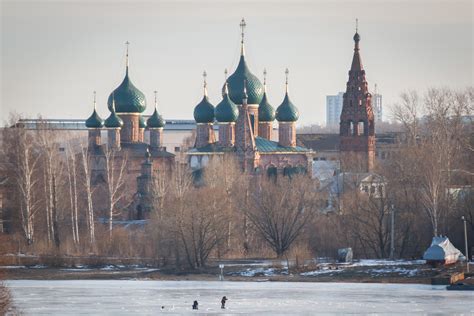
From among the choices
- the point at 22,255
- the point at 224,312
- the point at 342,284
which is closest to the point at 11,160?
the point at 22,255

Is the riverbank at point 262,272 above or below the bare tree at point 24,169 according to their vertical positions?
below

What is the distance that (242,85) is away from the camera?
82875 millimetres

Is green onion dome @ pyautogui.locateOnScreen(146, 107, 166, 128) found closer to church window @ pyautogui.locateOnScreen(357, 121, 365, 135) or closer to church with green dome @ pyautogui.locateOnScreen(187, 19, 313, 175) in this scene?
church with green dome @ pyautogui.locateOnScreen(187, 19, 313, 175)

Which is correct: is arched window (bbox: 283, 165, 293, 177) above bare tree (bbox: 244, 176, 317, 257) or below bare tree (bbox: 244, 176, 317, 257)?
above

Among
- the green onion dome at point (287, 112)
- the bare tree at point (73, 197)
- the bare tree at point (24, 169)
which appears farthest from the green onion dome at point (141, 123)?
the bare tree at point (24, 169)

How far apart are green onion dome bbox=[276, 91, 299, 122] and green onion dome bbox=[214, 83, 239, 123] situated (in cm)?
471

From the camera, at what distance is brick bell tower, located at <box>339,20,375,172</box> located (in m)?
86.2

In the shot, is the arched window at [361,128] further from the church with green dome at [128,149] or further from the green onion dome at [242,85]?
the church with green dome at [128,149]

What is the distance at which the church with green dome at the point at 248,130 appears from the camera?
265 feet

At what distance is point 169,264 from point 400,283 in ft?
30.9

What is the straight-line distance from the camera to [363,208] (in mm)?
66188

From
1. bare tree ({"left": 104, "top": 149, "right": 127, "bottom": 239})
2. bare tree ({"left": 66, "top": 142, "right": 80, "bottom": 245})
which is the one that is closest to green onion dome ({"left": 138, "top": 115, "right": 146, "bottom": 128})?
bare tree ({"left": 104, "top": 149, "right": 127, "bottom": 239})

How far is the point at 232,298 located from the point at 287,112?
3556 cm

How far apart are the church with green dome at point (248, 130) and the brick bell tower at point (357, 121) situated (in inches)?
106
